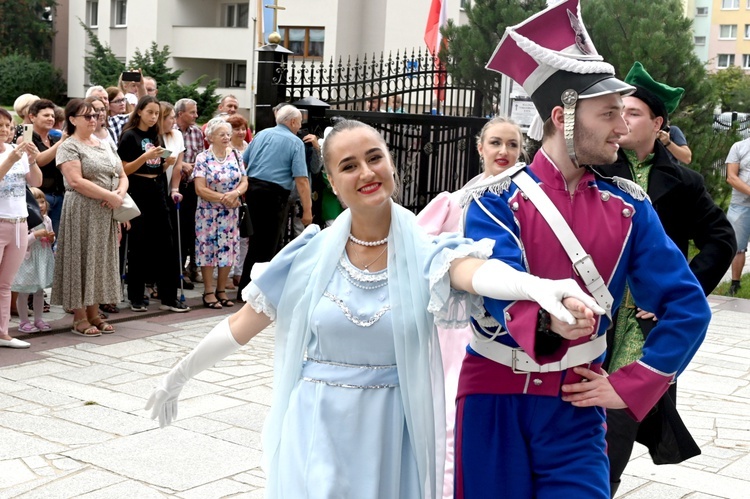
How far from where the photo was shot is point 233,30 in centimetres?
3950

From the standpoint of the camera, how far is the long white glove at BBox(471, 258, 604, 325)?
8.60ft

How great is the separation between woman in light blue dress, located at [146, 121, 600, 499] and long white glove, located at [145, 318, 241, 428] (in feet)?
0.21

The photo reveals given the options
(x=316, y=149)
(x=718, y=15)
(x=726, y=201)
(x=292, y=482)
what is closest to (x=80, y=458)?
(x=292, y=482)

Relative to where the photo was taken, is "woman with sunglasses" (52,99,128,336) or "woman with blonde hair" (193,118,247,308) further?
"woman with blonde hair" (193,118,247,308)

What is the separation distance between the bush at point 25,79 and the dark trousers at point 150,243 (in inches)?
1422

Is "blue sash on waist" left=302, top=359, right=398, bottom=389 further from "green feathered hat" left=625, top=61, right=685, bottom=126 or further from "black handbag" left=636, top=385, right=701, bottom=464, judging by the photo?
"green feathered hat" left=625, top=61, right=685, bottom=126

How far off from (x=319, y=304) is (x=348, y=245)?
24cm

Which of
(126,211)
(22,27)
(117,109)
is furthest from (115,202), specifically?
(22,27)

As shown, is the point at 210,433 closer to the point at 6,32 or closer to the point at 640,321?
→ the point at 640,321

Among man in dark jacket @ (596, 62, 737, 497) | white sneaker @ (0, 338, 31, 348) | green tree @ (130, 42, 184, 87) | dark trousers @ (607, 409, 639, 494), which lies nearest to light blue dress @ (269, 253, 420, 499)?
dark trousers @ (607, 409, 639, 494)

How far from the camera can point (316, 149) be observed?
37.4ft

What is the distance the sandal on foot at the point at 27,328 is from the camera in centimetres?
862

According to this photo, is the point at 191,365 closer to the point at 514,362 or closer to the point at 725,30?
the point at 514,362

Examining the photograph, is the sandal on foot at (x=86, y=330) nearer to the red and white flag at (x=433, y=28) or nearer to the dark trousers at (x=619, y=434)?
the dark trousers at (x=619, y=434)
